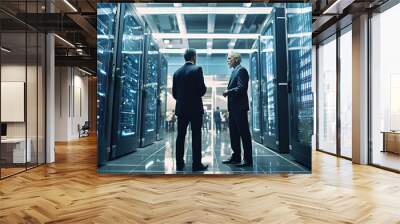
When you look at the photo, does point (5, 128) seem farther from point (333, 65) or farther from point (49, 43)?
point (333, 65)

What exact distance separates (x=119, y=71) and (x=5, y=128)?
3034mm

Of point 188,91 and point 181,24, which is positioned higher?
point 181,24

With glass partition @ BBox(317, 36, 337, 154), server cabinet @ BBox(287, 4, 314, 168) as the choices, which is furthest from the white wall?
server cabinet @ BBox(287, 4, 314, 168)

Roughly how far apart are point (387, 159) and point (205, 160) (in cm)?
373

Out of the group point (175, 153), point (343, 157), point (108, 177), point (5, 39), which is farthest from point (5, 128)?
point (343, 157)

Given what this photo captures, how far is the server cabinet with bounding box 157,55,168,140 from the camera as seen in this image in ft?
19.4

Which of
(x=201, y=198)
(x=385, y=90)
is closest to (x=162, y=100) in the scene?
(x=201, y=198)

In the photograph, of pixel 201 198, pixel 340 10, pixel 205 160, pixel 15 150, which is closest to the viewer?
pixel 201 198

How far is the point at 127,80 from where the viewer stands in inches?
233

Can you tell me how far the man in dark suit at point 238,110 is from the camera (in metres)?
5.92

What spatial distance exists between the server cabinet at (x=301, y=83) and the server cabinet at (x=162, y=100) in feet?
6.54

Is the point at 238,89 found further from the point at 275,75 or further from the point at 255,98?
the point at 275,75

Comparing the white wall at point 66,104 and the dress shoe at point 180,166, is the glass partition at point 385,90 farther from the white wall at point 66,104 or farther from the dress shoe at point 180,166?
the white wall at point 66,104

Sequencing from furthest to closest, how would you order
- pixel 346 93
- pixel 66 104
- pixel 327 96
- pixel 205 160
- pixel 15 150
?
pixel 66 104
pixel 327 96
pixel 346 93
pixel 15 150
pixel 205 160
